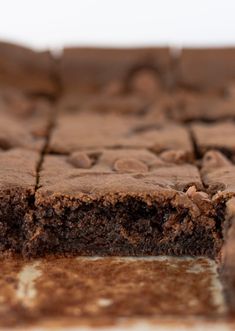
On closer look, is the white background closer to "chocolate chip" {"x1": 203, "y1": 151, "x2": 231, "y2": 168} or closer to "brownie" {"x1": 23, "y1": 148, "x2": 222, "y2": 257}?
"chocolate chip" {"x1": 203, "y1": 151, "x2": 231, "y2": 168}

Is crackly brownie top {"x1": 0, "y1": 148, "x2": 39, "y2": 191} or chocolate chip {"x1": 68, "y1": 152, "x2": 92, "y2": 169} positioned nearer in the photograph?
crackly brownie top {"x1": 0, "y1": 148, "x2": 39, "y2": 191}

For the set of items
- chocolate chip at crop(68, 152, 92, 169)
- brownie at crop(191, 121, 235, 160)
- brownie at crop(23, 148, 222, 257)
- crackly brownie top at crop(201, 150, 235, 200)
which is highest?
brownie at crop(191, 121, 235, 160)

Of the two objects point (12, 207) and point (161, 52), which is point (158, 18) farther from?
point (12, 207)

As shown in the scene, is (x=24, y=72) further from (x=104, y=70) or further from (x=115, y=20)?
(x=115, y=20)

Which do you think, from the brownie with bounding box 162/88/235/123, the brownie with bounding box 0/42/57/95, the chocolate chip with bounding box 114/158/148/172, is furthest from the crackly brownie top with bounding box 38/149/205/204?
the brownie with bounding box 0/42/57/95

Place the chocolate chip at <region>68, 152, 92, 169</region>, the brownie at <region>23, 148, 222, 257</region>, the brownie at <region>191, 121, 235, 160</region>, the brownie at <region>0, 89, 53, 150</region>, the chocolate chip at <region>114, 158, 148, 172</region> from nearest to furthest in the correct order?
the brownie at <region>23, 148, 222, 257</region>
the chocolate chip at <region>114, 158, 148, 172</region>
the chocolate chip at <region>68, 152, 92, 169</region>
the brownie at <region>191, 121, 235, 160</region>
the brownie at <region>0, 89, 53, 150</region>

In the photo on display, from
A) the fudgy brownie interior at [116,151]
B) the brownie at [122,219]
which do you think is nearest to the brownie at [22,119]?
the fudgy brownie interior at [116,151]

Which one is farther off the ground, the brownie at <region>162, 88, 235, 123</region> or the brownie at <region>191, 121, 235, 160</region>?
the brownie at <region>162, 88, 235, 123</region>

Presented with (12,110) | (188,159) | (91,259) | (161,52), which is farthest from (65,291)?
(161,52)
